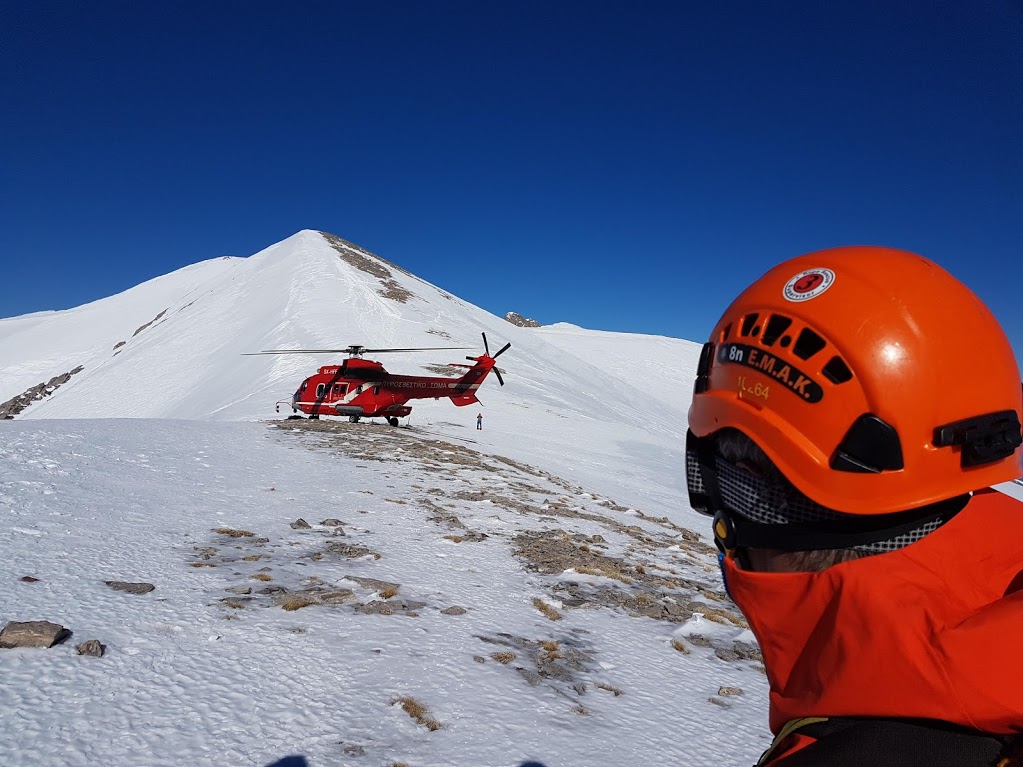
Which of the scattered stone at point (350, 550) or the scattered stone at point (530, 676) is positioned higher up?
the scattered stone at point (350, 550)

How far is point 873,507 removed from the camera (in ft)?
5.47

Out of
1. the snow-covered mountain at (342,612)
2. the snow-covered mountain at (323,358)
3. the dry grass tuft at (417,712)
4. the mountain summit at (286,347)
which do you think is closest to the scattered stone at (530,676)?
the snow-covered mountain at (342,612)

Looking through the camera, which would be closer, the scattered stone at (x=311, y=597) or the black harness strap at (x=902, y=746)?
the black harness strap at (x=902, y=746)

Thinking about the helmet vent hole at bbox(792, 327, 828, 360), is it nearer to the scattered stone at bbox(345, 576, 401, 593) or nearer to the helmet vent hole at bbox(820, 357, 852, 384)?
the helmet vent hole at bbox(820, 357, 852, 384)

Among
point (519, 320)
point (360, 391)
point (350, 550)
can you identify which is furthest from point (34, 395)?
point (519, 320)

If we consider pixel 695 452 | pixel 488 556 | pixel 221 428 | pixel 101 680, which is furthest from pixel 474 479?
pixel 695 452

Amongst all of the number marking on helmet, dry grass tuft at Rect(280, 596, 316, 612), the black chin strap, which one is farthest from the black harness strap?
dry grass tuft at Rect(280, 596, 316, 612)

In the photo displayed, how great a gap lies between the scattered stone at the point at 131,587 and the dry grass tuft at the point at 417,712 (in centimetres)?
244

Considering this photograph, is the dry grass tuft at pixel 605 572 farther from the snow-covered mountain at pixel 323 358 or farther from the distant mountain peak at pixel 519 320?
the distant mountain peak at pixel 519 320

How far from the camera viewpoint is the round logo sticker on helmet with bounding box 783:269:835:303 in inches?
72.9

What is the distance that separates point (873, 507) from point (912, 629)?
382mm

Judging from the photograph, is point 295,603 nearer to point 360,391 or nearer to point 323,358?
point 360,391

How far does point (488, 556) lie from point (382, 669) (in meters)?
2.94

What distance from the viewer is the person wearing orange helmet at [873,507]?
1331 mm
